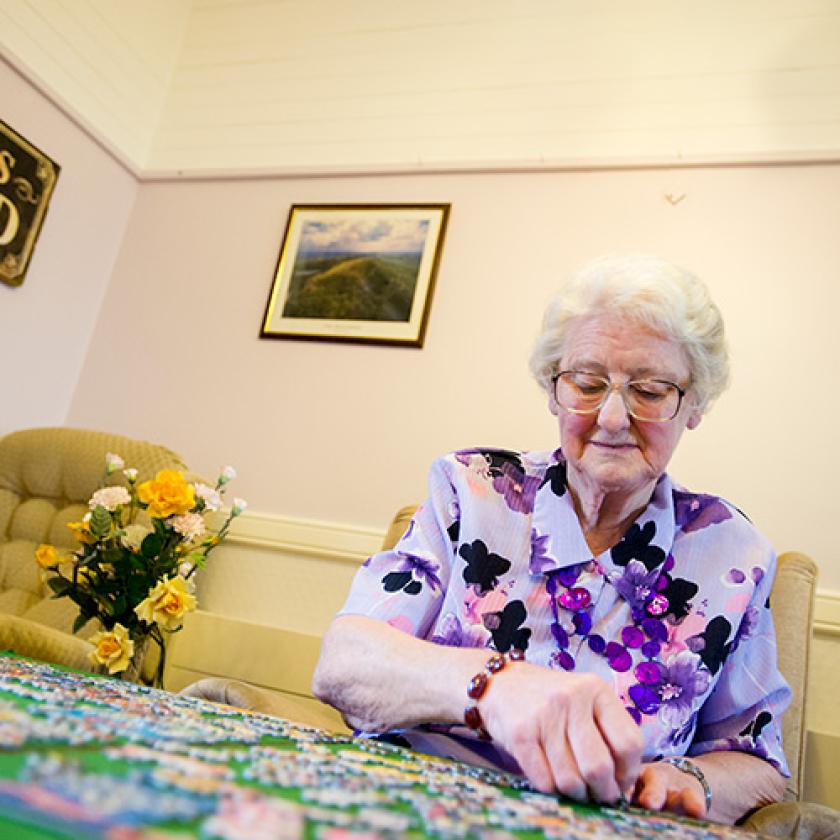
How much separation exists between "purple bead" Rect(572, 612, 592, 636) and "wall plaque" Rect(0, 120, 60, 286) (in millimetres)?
2769

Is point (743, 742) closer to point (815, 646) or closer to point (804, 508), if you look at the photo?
point (815, 646)

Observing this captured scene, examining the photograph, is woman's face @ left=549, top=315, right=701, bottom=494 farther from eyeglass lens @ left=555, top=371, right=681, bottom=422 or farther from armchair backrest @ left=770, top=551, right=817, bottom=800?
armchair backrest @ left=770, top=551, right=817, bottom=800

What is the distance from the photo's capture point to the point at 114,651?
6.62ft

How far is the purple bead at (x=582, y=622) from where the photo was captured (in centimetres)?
137

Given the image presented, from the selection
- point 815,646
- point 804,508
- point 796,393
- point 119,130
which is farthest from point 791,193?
point 119,130

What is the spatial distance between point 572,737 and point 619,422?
2.44 ft

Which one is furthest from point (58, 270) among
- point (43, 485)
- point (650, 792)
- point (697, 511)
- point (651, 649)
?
point (650, 792)

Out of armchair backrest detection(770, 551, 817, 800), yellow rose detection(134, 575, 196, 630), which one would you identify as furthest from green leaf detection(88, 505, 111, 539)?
armchair backrest detection(770, 551, 817, 800)

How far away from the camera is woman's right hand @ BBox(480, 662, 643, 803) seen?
82 centimetres

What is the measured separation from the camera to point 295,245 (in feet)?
11.5

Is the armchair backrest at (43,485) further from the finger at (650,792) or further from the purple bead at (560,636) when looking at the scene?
the finger at (650,792)

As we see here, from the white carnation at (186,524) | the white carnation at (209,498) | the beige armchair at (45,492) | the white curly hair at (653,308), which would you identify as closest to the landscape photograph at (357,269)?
the beige armchair at (45,492)

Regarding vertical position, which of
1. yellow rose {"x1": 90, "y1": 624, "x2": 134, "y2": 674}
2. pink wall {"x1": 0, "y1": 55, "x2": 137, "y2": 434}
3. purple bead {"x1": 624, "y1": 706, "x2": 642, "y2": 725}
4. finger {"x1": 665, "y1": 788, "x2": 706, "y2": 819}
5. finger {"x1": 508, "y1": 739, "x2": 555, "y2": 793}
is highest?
pink wall {"x1": 0, "y1": 55, "x2": 137, "y2": 434}

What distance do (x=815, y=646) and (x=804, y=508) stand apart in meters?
0.42
